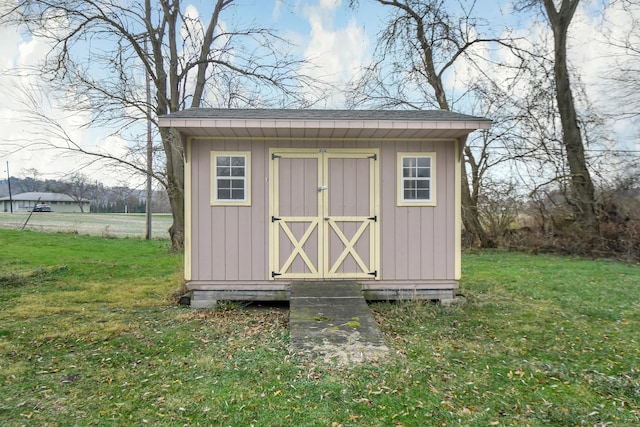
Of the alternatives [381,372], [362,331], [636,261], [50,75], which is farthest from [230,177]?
[636,261]

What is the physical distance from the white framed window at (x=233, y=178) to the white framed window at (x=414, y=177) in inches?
85.5

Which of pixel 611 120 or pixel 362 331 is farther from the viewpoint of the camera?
pixel 611 120

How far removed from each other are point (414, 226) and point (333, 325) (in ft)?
6.92

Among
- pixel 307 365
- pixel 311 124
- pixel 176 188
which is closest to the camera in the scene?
pixel 307 365

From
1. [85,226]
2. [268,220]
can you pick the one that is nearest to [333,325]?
[268,220]

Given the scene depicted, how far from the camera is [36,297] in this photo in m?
6.21

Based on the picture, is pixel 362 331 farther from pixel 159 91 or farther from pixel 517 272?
pixel 159 91

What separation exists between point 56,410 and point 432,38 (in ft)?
46.9

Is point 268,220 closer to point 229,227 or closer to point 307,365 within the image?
point 229,227

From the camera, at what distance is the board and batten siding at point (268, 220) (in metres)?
5.51

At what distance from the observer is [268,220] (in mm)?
5590

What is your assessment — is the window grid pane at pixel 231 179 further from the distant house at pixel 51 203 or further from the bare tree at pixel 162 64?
the distant house at pixel 51 203

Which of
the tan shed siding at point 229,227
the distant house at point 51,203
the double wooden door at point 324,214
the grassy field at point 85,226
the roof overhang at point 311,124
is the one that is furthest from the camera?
the distant house at point 51,203

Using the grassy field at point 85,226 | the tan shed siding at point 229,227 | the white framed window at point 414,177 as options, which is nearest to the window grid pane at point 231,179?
the tan shed siding at point 229,227
